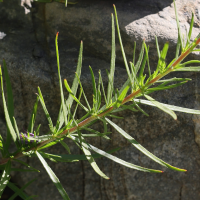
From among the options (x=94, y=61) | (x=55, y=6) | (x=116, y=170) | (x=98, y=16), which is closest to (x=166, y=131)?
(x=116, y=170)

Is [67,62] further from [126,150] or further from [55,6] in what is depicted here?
[126,150]

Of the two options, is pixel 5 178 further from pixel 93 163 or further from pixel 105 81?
pixel 105 81

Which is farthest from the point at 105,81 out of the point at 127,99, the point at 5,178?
the point at 5,178

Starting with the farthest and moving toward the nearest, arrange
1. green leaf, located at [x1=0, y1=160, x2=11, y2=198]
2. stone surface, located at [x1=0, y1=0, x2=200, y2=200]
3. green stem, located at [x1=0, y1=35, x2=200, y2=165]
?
stone surface, located at [x1=0, y1=0, x2=200, y2=200], green leaf, located at [x1=0, y1=160, x2=11, y2=198], green stem, located at [x1=0, y1=35, x2=200, y2=165]

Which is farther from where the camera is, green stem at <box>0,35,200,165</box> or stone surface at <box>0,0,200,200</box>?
stone surface at <box>0,0,200,200</box>

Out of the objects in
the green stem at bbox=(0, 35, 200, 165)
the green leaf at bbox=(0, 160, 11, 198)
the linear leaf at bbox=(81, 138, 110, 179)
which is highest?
the green stem at bbox=(0, 35, 200, 165)

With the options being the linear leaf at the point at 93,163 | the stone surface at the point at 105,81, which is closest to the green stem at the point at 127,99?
the linear leaf at the point at 93,163

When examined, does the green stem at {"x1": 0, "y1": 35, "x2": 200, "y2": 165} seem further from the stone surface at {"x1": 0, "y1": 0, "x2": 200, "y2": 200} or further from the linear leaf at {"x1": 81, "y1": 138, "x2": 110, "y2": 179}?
the stone surface at {"x1": 0, "y1": 0, "x2": 200, "y2": 200}

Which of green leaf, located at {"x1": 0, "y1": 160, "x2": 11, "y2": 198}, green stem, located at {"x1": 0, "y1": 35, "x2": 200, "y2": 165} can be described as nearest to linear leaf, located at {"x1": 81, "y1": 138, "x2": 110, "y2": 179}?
green stem, located at {"x1": 0, "y1": 35, "x2": 200, "y2": 165}
